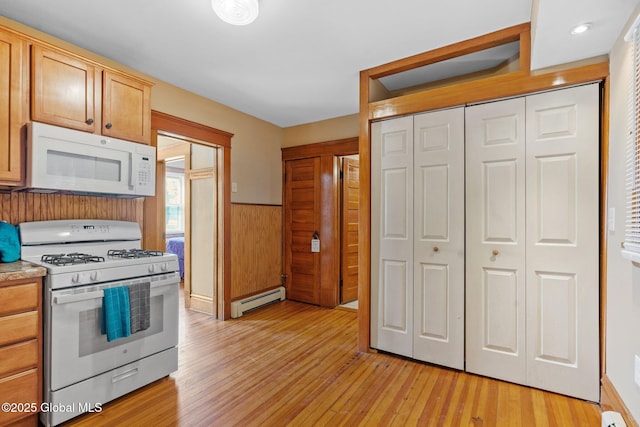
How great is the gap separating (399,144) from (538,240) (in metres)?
1.24

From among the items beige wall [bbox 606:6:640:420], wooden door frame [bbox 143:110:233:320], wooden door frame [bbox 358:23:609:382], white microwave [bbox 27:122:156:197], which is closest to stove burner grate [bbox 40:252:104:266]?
white microwave [bbox 27:122:156:197]

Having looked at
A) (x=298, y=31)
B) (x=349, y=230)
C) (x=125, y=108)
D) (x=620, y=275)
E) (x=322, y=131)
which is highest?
(x=298, y=31)

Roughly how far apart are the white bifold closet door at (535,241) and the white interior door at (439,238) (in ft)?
0.24

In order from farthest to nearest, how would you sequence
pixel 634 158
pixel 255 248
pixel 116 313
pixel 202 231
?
pixel 255 248, pixel 202 231, pixel 116 313, pixel 634 158

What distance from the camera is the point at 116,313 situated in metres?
1.93

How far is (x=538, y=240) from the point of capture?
213 centimetres

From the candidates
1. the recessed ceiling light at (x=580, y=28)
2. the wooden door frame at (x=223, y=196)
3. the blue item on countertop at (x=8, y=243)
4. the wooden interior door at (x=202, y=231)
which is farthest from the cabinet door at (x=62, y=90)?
the recessed ceiling light at (x=580, y=28)

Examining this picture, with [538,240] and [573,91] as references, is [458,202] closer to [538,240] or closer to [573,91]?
[538,240]

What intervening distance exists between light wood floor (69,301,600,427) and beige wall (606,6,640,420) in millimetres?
381

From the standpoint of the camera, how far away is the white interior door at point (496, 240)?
7.16 ft

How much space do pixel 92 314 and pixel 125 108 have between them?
1.54 m

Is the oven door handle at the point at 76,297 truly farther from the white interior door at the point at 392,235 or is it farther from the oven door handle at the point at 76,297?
the white interior door at the point at 392,235

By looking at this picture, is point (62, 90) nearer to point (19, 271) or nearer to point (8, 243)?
point (8, 243)

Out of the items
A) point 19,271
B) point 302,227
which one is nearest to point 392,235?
point 302,227
